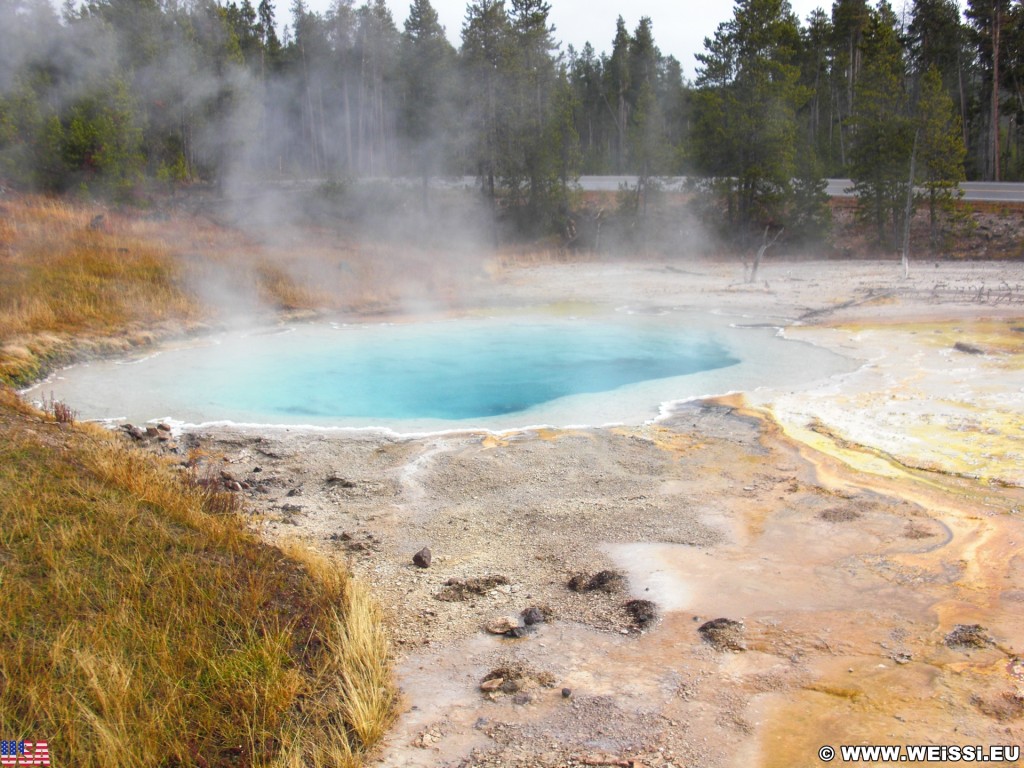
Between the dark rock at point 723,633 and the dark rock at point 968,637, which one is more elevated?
the dark rock at point 723,633

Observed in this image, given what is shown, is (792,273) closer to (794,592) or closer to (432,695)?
(794,592)

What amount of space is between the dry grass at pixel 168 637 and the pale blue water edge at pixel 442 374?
9.65 ft

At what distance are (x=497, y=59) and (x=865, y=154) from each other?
8618 mm

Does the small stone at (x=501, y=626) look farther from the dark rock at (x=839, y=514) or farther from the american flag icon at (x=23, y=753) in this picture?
the dark rock at (x=839, y=514)

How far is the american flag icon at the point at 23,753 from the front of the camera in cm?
225

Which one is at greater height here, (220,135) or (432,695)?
(220,135)

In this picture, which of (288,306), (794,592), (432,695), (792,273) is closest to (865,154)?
(792,273)

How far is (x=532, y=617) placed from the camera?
3.44 m

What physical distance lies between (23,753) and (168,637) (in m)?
0.63

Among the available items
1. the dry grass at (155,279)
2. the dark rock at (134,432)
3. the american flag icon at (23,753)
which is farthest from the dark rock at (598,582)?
the dry grass at (155,279)

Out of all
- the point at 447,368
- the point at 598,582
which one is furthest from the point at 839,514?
the point at 447,368

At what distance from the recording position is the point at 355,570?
3945mm

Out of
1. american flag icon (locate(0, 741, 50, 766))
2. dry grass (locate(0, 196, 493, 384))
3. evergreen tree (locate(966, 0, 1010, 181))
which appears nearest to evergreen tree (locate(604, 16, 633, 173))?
evergreen tree (locate(966, 0, 1010, 181))

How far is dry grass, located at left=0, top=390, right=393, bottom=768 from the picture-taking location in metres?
2.43
